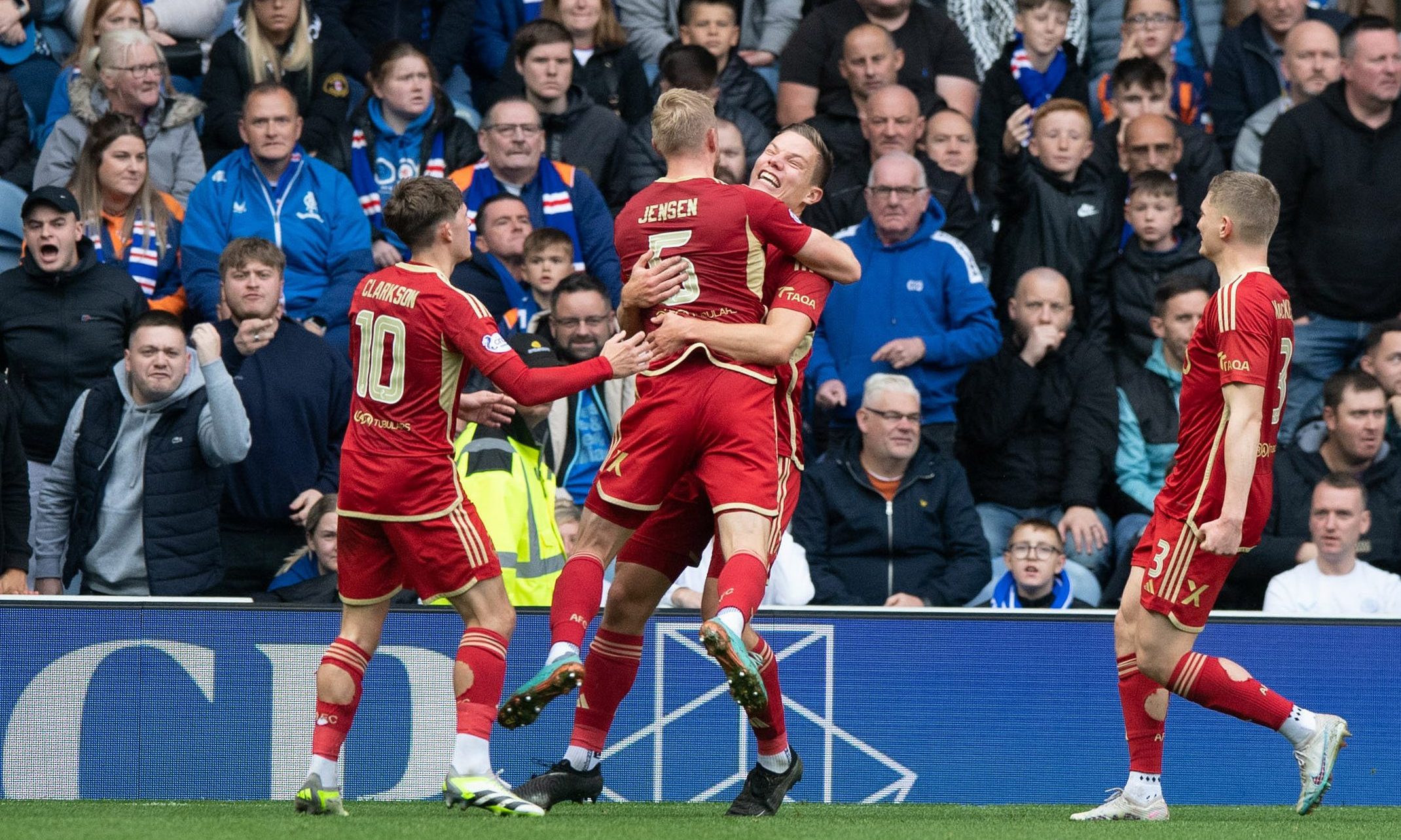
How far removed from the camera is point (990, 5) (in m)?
13.1

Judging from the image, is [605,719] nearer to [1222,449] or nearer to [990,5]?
[1222,449]

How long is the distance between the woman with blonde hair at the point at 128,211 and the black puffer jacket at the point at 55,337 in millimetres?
371

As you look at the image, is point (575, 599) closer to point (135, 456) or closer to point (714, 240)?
point (714, 240)

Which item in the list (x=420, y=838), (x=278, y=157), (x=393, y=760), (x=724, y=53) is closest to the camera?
(x=420, y=838)

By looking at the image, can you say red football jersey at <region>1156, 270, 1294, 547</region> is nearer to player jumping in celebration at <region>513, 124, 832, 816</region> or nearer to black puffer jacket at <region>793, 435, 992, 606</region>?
player jumping in celebration at <region>513, 124, 832, 816</region>

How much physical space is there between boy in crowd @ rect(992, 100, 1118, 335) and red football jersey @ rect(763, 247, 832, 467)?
4.57 meters

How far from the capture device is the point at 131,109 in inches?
426

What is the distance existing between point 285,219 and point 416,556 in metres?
4.39

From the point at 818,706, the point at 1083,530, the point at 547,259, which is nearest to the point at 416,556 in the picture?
the point at 818,706

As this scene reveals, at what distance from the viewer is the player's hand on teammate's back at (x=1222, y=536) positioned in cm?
652

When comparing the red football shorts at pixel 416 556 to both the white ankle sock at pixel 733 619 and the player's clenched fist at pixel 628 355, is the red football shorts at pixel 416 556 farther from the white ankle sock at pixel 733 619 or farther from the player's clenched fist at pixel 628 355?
the white ankle sock at pixel 733 619

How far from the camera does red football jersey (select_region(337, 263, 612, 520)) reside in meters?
6.46

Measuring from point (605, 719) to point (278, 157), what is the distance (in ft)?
15.3

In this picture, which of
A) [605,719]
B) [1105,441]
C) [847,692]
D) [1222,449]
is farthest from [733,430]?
[1105,441]
